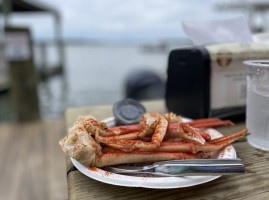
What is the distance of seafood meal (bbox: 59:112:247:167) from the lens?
58 centimetres

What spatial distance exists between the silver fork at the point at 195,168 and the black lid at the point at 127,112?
13.3 inches

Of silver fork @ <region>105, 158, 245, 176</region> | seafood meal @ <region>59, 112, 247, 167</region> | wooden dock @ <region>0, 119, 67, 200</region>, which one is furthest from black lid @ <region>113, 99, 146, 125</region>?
wooden dock @ <region>0, 119, 67, 200</region>

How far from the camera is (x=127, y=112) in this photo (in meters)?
0.95

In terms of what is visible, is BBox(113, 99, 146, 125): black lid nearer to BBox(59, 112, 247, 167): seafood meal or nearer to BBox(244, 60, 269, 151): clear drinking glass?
BBox(59, 112, 247, 167): seafood meal

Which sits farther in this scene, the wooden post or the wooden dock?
the wooden post

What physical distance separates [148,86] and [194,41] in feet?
8.47

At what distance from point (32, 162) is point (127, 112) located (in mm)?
1718

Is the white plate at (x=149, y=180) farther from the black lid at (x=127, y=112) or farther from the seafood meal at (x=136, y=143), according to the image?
the black lid at (x=127, y=112)

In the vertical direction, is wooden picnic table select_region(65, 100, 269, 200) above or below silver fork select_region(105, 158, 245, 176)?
below

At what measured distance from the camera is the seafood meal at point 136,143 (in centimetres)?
58

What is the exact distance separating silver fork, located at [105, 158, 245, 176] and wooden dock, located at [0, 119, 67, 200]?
1.48m

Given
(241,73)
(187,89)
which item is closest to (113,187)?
(187,89)

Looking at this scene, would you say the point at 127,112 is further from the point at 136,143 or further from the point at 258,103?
the point at 258,103

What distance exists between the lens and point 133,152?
0.60m
